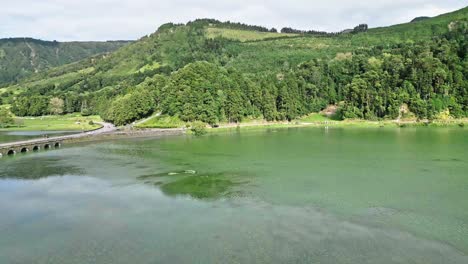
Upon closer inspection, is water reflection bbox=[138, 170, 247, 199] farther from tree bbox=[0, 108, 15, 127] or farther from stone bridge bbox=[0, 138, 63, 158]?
tree bbox=[0, 108, 15, 127]

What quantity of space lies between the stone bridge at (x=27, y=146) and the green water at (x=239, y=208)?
11219mm

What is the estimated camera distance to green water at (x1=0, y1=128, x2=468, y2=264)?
2836 centimetres

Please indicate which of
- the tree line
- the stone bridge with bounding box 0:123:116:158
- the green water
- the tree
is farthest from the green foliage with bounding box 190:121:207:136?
the tree

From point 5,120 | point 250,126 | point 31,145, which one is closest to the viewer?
point 31,145

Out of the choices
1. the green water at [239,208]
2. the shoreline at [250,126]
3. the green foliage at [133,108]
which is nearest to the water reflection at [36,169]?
the green water at [239,208]

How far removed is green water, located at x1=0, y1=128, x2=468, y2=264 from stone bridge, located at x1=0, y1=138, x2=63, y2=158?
36.8ft

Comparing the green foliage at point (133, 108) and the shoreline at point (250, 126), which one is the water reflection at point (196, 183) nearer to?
the shoreline at point (250, 126)

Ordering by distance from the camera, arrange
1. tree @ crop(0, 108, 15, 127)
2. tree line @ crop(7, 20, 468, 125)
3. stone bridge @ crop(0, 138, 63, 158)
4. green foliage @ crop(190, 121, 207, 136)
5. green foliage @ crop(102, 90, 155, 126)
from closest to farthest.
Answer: stone bridge @ crop(0, 138, 63, 158), green foliage @ crop(190, 121, 207, 136), tree line @ crop(7, 20, 468, 125), green foliage @ crop(102, 90, 155, 126), tree @ crop(0, 108, 15, 127)

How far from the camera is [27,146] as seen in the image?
82000 millimetres

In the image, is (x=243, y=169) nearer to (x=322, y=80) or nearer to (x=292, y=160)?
(x=292, y=160)

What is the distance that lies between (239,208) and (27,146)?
6104 cm

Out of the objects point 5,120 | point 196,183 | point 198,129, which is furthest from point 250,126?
point 5,120

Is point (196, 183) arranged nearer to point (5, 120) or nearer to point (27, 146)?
point (27, 146)

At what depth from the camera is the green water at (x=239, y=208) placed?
93.0 feet
